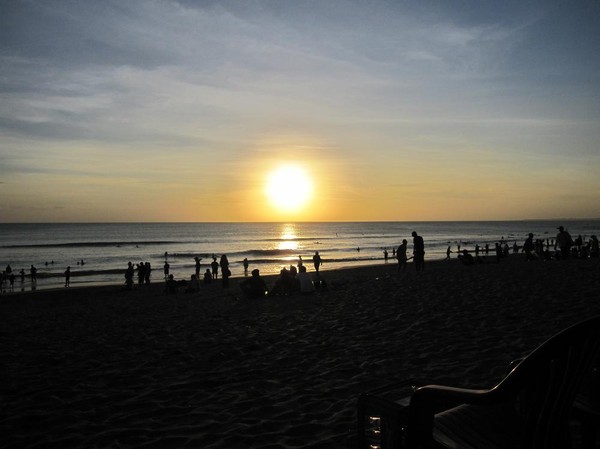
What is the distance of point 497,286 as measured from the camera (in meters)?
13.4

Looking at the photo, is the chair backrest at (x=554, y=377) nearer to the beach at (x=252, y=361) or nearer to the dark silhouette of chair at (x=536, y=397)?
the dark silhouette of chair at (x=536, y=397)

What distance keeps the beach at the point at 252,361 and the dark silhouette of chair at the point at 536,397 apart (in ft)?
5.91

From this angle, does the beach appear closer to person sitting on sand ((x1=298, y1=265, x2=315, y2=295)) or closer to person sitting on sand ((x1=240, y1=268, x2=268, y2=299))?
person sitting on sand ((x1=240, y1=268, x2=268, y2=299))

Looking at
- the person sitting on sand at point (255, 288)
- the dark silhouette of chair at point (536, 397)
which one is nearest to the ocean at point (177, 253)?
the person sitting on sand at point (255, 288)

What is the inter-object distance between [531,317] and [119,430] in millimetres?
7841

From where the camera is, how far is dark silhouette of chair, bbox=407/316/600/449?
5.86 ft

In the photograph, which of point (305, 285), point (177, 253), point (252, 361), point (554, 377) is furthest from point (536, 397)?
point (177, 253)

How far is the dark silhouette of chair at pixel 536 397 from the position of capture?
70.4 inches

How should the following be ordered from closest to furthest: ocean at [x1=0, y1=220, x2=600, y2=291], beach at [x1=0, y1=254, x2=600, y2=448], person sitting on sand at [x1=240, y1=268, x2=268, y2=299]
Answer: beach at [x1=0, y1=254, x2=600, y2=448], person sitting on sand at [x1=240, y1=268, x2=268, y2=299], ocean at [x1=0, y1=220, x2=600, y2=291]

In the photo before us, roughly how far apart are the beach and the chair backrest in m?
2.33

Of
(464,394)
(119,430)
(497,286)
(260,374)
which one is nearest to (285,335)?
(260,374)

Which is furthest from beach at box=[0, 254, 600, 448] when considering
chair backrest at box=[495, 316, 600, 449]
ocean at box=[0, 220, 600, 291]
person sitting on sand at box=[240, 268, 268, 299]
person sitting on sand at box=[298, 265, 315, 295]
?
ocean at box=[0, 220, 600, 291]

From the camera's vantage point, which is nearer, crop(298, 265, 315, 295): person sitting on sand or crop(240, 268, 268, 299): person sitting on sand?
crop(240, 268, 268, 299): person sitting on sand

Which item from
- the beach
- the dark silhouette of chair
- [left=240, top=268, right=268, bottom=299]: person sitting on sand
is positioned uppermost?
the dark silhouette of chair
